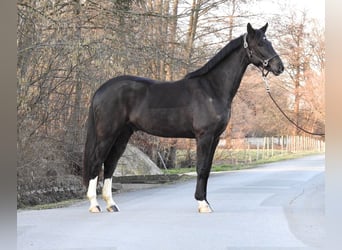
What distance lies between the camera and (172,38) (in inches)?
384

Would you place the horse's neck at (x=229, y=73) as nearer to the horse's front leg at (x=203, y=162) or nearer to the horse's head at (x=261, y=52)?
the horse's head at (x=261, y=52)

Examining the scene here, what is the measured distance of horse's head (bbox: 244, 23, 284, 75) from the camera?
15.1ft

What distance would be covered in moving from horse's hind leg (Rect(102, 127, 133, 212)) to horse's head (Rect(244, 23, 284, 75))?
148 cm

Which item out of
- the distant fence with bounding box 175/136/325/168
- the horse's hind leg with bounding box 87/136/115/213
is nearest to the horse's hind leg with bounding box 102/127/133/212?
the horse's hind leg with bounding box 87/136/115/213

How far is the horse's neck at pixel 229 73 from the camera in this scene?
15.7 feet

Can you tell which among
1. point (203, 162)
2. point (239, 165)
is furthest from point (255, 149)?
point (203, 162)

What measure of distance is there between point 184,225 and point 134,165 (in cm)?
574

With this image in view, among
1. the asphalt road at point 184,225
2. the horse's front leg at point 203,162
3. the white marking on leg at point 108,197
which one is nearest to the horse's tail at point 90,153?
the white marking on leg at point 108,197

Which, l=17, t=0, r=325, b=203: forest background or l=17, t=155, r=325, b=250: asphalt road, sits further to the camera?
l=17, t=0, r=325, b=203: forest background

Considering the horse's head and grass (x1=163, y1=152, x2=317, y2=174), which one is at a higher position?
the horse's head

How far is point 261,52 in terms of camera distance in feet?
15.2

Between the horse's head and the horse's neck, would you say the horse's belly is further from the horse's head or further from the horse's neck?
the horse's head

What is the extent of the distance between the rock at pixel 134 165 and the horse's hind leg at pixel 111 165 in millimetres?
3830
